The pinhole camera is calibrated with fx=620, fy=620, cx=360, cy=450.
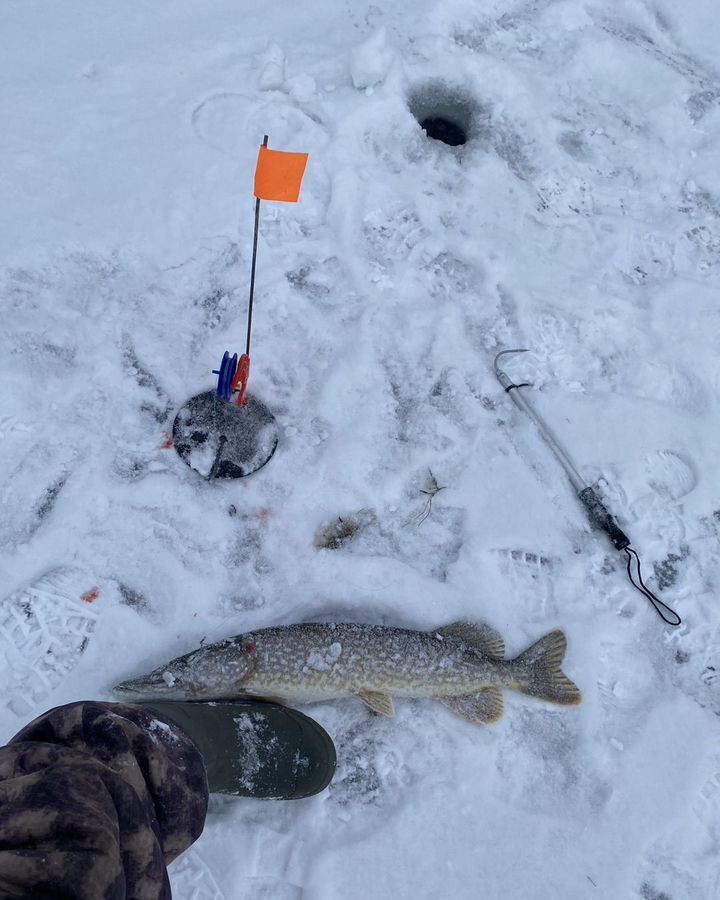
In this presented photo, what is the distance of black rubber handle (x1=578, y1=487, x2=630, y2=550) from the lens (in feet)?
9.48

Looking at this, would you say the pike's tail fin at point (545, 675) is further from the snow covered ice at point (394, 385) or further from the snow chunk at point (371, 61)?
the snow chunk at point (371, 61)

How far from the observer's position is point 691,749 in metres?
2.61

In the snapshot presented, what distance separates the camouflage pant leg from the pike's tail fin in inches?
55.0

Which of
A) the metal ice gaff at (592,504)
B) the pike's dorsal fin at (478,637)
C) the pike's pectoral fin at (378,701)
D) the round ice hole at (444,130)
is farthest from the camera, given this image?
the round ice hole at (444,130)

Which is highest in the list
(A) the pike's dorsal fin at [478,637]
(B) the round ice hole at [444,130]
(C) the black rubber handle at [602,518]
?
(B) the round ice hole at [444,130]

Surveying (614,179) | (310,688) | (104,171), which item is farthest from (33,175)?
(614,179)

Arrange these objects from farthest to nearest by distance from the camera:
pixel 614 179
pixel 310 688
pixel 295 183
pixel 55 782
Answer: pixel 614 179
pixel 310 688
pixel 295 183
pixel 55 782

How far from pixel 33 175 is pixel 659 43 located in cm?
433

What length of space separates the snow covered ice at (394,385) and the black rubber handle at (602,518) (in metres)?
0.07

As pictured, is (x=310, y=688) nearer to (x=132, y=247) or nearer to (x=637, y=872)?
(x=637, y=872)

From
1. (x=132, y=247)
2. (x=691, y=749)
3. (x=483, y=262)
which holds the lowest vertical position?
Result: (x=691, y=749)

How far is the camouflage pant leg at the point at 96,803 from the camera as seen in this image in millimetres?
1312

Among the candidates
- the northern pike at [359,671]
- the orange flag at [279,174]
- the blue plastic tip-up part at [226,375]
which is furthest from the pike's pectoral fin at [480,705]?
the orange flag at [279,174]

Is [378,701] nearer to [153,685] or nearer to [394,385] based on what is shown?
[153,685]
